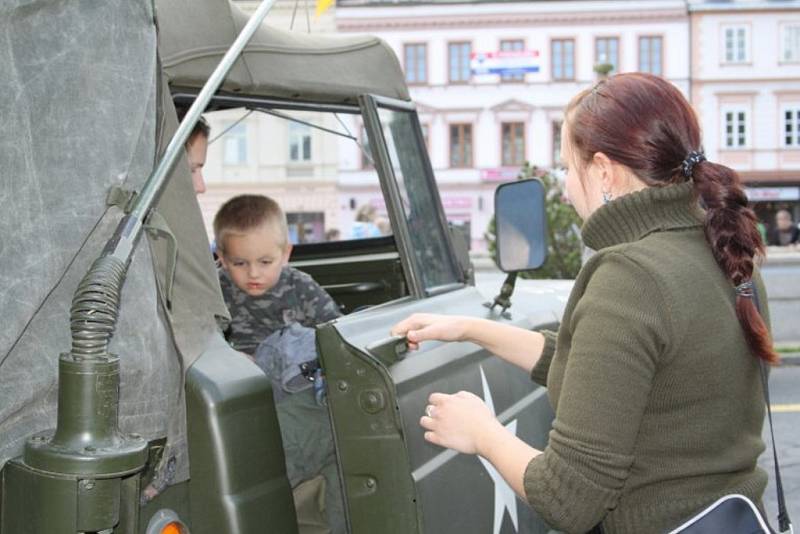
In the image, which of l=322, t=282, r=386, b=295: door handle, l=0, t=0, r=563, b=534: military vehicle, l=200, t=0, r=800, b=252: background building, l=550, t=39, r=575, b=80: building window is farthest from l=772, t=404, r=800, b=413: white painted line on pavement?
l=550, t=39, r=575, b=80: building window

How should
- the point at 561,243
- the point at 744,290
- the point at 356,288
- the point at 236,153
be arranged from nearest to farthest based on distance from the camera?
the point at 744,290, the point at 356,288, the point at 236,153, the point at 561,243

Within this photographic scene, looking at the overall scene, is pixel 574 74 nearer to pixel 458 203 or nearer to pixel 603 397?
pixel 458 203

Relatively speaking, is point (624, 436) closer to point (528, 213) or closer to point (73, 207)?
point (73, 207)

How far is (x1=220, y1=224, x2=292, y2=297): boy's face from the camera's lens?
3475mm

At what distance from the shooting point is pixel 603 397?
5.79 feet

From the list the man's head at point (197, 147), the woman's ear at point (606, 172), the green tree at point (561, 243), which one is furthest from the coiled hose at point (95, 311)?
the green tree at point (561, 243)

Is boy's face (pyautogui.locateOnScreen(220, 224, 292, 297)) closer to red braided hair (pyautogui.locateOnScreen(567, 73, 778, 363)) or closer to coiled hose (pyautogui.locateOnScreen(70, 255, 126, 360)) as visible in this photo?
red braided hair (pyautogui.locateOnScreen(567, 73, 778, 363))

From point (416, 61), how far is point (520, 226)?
37.4 metres

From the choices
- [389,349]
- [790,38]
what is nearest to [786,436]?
[389,349]

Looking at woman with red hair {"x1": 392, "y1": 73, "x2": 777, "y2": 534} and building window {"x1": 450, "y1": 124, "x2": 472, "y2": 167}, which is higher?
building window {"x1": 450, "y1": 124, "x2": 472, "y2": 167}

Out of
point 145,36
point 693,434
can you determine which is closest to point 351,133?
point 145,36

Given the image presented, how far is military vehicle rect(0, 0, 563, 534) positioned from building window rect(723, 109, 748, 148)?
40.7m

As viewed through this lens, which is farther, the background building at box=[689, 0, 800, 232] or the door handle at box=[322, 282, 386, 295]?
the background building at box=[689, 0, 800, 232]

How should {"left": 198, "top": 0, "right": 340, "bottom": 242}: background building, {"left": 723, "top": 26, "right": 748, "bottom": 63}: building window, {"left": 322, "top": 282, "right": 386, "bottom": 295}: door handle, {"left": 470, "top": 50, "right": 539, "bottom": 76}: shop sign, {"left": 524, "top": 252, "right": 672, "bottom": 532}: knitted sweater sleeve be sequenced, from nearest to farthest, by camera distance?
1. {"left": 524, "top": 252, "right": 672, "bottom": 532}: knitted sweater sleeve
2. {"left": 198, "top": 0, "right": 340, "bottom": 242}: background building
3. {"left": 322, "top": 282, "right": 386, "bottom": 295}: door handle
4. {"left": 470, "top": 50, "right": 539, "bottom": 76}: shop sign
5. {"left": 723, "top": 26, "right": 748, "bottom": 63}: building window
